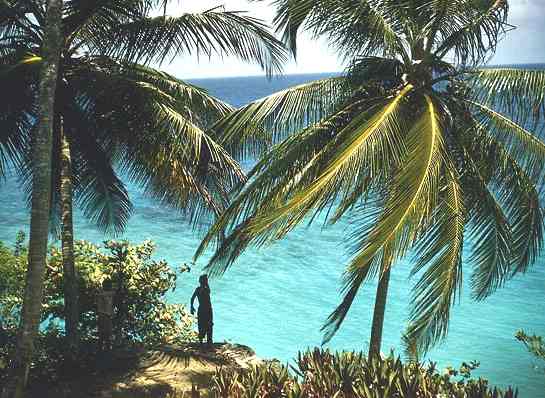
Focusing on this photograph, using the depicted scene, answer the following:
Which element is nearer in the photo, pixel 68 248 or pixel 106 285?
pixel 68 248

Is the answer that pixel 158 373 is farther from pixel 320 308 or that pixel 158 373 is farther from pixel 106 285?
pixel 320 308

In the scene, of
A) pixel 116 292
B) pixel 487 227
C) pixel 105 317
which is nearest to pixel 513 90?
pixel 487 227

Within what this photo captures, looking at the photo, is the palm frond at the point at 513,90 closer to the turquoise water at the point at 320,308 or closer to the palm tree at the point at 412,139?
the palm tree at the point at 412,139

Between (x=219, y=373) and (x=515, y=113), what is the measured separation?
14.4 ft

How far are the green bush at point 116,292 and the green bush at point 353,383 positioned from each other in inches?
154

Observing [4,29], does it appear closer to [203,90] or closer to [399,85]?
[203,90]

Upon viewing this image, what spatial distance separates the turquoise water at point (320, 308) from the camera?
1822 centimetres

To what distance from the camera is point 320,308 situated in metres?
21.1

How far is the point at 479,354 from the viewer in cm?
1825

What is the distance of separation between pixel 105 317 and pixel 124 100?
3.20 meters

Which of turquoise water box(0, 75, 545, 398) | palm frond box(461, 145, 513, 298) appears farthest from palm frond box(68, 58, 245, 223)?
turquoise water box(0, 75, 545, 398)

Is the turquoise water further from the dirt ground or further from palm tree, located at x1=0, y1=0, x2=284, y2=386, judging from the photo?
palm tree, located at x1=0, y1=0, x2=284, y2=386

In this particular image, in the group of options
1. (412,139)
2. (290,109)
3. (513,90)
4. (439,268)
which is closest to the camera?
(439,268)

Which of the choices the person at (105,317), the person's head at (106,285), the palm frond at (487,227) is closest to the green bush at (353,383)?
the palm frond at (487,227)
